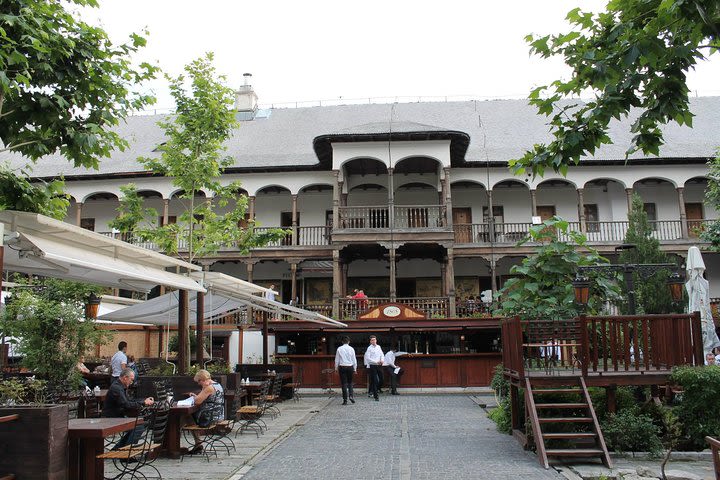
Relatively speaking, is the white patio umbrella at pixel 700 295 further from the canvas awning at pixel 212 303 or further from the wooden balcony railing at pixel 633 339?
the canvas awning at pixel 212 303

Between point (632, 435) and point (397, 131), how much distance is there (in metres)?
17.7

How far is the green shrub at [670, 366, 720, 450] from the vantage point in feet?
29.9

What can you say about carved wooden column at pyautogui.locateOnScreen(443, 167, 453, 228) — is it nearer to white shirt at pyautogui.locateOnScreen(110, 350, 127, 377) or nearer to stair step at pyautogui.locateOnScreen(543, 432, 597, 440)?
white shirt at pyautogui.locateOnScreen(110, 350, 127, 377)

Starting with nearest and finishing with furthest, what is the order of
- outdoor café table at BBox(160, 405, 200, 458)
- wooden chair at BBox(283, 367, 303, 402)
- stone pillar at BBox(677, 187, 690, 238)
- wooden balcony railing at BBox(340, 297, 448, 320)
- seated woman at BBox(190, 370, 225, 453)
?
outdoor café table at BBox(160, 405, 200, 458)
seated woman at BBox(190, 370, 225, 453)
wooden chair at BBox(283, 367, 303, 402)
wooden balcony railing at BBox(340, 297, 448, 320)
stone pillar at BBox(677, 187, 690, 238)

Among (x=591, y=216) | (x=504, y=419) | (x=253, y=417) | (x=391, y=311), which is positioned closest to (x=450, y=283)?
(x=391, y=311)

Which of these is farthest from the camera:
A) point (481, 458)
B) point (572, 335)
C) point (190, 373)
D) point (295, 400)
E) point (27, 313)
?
point (295, 400)

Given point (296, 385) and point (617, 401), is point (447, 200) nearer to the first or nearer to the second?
point (296, 385)

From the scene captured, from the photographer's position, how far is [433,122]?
1268 inches

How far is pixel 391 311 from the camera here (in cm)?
2167

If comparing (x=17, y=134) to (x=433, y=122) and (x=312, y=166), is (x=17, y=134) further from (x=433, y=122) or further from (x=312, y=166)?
(x=433, y=122)

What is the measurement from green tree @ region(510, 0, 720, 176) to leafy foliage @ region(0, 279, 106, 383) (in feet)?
42.6

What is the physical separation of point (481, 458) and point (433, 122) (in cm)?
2487

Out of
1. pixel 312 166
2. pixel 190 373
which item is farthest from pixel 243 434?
pixel 312 166

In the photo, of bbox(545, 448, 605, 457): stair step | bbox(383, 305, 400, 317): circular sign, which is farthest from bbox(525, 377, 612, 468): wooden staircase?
bbox(383, 305, 400, 317): circular sign
